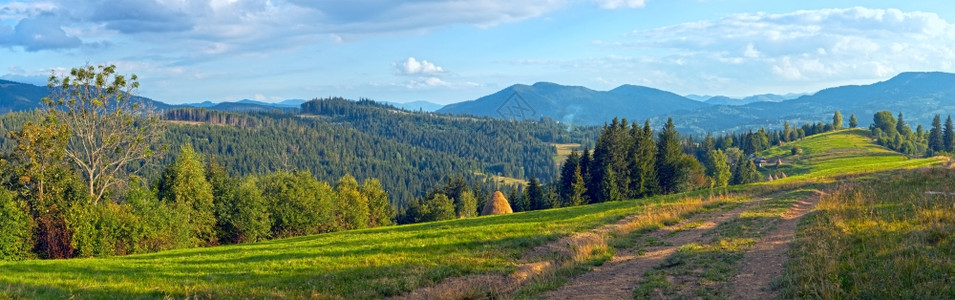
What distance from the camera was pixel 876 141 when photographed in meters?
148

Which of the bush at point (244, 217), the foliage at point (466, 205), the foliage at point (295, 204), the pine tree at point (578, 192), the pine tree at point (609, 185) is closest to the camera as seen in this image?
the bush at point (244, 217)

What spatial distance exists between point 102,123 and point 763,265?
52.5 metres

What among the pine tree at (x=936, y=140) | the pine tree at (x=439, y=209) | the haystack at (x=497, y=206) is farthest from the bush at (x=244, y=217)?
the pine tree at (x=936, y=140)

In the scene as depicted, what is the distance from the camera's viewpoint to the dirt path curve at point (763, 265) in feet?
37.2

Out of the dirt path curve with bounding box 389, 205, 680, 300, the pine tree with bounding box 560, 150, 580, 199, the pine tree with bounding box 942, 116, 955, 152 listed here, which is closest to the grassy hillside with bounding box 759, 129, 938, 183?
the pine tree with bounding box 942, 116, 955, 152

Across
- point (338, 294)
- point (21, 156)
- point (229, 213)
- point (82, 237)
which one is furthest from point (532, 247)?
point (229, 213)

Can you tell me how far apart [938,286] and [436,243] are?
56.8 ft

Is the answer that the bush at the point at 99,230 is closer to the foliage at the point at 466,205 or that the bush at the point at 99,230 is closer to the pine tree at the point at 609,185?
the pine tree at the point at 609,185

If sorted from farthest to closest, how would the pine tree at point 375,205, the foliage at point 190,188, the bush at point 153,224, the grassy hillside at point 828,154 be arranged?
the grassy hillside at point 828,154 < the pine tree at point 375,205 < the foliage at point 190,188 < the bush at point 153,224

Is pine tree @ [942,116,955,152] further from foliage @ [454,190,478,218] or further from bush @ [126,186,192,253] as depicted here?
bush @ [126,186,192,253]

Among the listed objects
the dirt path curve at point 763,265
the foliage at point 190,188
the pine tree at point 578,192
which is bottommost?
the pine tree at point 578,192

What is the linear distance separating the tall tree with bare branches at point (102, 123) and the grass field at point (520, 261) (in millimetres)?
25641

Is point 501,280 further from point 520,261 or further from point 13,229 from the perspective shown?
point 13,229

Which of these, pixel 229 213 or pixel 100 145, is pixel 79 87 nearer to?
pixel 100 145
